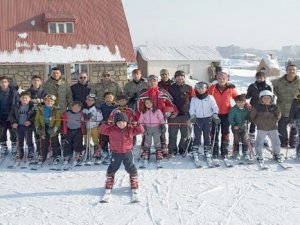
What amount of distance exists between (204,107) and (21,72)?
434 inches

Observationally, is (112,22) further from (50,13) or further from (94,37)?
(50,13)

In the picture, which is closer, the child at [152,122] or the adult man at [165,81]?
the child at [152,122]

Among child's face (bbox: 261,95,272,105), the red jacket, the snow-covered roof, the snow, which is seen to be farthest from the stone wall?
the snow-covered roof

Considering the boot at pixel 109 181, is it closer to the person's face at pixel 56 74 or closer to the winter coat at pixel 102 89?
the winter coat at pixel 102 89

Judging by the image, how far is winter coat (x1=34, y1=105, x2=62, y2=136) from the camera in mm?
6574

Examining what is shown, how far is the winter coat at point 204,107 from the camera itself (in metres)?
6.55

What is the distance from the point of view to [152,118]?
6.67 meters

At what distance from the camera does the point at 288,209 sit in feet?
15.4

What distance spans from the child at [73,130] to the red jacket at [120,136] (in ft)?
4.82

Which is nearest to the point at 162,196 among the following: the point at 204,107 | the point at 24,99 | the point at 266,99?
the point at 204,107

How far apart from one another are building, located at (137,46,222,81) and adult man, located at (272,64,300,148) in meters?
23.4

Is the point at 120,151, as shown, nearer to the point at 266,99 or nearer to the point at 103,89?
the point at 103,89

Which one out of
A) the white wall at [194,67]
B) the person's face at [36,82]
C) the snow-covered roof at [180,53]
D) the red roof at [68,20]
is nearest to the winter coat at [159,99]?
the person's face at [36,82]

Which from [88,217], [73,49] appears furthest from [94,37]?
[88,217]
